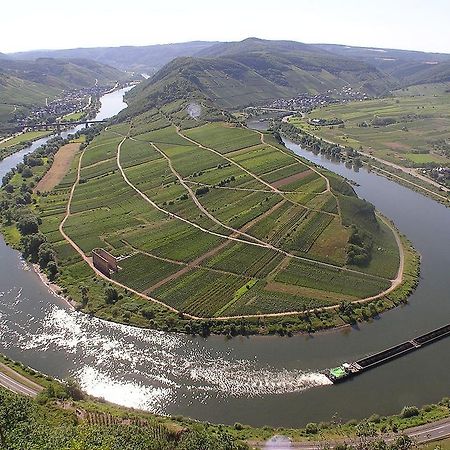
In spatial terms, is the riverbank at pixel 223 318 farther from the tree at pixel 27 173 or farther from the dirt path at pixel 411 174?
the tree at pixel 27 173

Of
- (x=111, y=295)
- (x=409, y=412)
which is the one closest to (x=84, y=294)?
(x=111, y=295)

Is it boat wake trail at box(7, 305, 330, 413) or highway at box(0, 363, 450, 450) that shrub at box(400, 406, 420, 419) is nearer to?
highway at box(0, 363, 450, 450)

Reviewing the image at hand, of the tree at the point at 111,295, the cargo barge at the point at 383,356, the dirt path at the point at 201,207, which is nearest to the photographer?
the cargo barge at the point at 383,356

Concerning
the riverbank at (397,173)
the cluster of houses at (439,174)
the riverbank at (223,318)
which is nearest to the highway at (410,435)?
the riverbank at (223,318)

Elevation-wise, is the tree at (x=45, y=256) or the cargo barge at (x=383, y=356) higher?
the tree at (x=45, y=256)

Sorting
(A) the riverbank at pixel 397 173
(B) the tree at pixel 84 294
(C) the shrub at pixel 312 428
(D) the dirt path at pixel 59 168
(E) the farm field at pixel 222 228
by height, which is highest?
(E) the farm field at pixel 222 228
